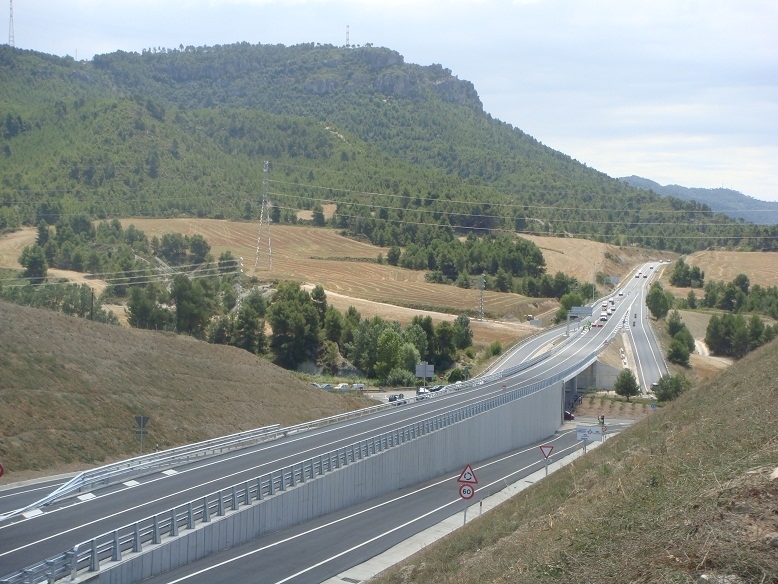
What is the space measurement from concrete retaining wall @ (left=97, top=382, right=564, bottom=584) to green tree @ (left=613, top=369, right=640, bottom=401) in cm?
1122

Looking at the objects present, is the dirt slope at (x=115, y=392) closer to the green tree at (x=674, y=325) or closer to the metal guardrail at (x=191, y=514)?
the metal guardrail at (x=191, y=514)

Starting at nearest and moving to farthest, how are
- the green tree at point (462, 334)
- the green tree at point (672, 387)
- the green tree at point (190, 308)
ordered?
1. the green tree at point (672, 387)
2. the green tree at point (190, 308)
3. the green tree at point (462, 334)

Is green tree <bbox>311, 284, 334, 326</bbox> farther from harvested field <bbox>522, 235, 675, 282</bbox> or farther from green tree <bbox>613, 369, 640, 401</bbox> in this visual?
harvested field <bbox>522, 235, 675, 282</bbox>

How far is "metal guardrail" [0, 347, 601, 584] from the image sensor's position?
16859 millimetres

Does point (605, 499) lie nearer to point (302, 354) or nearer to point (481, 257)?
point (302, 354)

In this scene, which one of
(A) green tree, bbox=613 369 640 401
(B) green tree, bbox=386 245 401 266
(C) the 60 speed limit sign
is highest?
(C) the 60 speed limit sign

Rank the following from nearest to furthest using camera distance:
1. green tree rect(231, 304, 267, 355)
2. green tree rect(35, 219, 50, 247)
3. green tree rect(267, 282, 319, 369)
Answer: green tree rect(231, 304, 267, 355) < green tree rect(267, 282, 319, 369) < green tree rect(35, 219, 50, 247)

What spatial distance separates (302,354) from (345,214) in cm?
7301

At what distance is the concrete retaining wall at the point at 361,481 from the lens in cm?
2009

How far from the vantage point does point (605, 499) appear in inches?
607

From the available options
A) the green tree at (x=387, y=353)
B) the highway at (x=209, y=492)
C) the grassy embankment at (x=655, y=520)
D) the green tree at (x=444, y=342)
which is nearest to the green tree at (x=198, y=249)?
the green tree at (x=444, y=342)

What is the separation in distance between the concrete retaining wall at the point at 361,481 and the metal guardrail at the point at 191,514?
0.20m

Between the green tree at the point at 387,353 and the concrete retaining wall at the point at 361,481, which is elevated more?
the concrete retaining wall at the point at 361,481

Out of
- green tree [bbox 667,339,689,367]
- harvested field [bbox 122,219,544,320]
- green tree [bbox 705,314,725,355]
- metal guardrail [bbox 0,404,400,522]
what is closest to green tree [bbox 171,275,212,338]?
harvested field [bbox 122,219,544,320]
